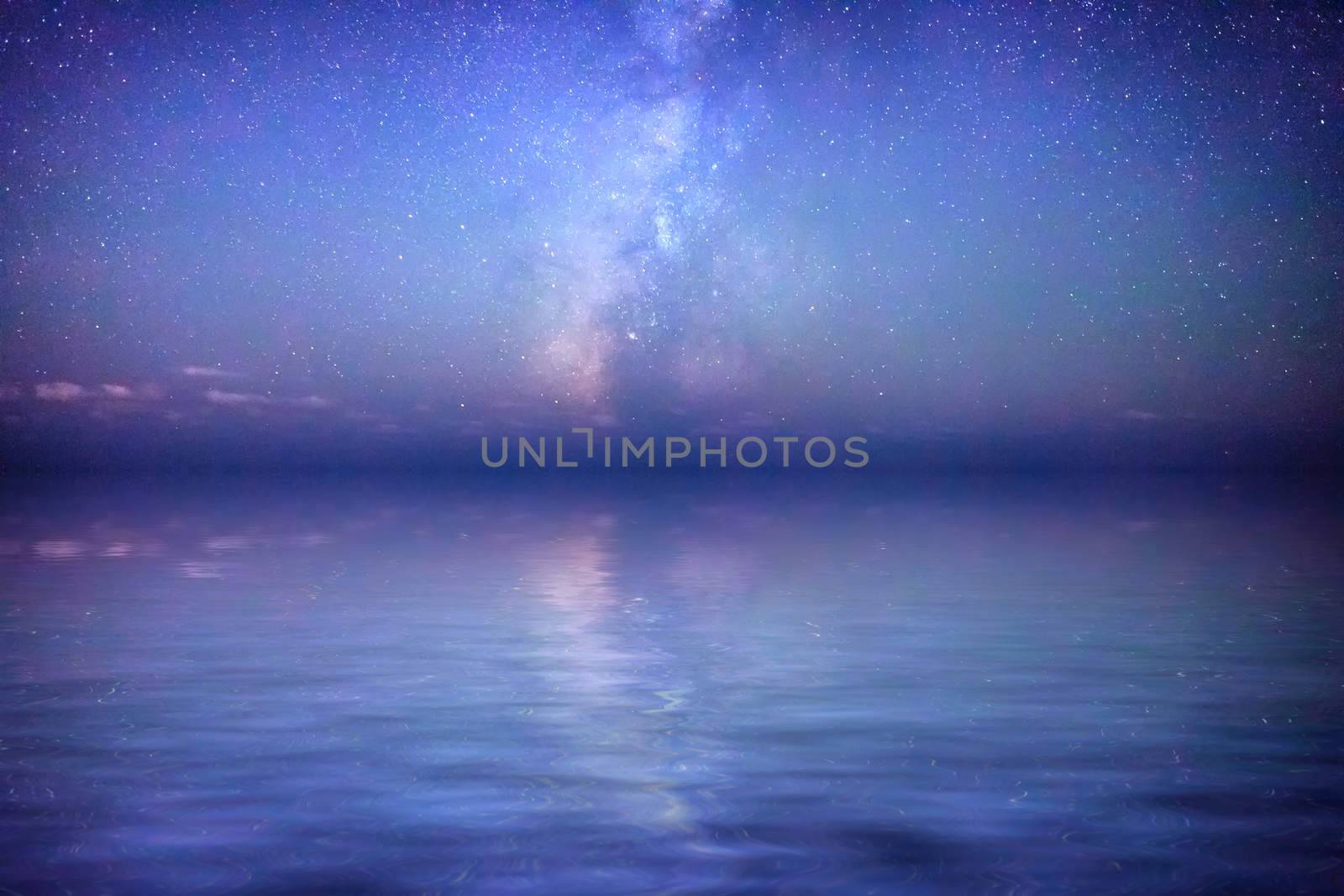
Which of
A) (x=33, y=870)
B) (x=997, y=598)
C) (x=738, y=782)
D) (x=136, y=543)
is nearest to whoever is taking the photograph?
(x=33, y=870)

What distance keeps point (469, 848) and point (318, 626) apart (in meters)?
9.34

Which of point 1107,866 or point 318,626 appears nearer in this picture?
point 1107,866

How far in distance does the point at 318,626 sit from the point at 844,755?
27.0 feet

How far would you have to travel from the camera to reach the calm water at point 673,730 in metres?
6.53

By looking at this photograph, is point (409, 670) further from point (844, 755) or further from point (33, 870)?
point (33, 870)

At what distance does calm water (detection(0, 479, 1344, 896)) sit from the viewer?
21.4 feet

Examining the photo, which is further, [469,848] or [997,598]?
[997,598]

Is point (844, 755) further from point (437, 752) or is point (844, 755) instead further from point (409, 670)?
point (409, 670)

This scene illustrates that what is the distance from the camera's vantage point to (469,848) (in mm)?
6688

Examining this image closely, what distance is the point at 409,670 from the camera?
40.9ft

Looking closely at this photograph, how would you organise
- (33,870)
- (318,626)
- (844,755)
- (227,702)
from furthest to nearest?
(318,626)
(227,702)
(844,755)
(33,870)

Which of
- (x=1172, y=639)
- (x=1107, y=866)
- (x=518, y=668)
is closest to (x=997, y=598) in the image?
(x=1172, y=639)

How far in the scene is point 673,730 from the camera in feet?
31.8

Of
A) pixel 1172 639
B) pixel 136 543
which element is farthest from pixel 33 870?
pixel 136 543
